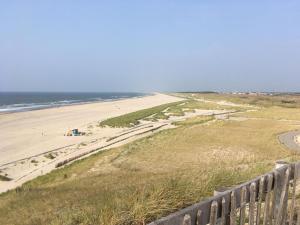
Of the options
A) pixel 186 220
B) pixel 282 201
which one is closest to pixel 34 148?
pixel 282 201

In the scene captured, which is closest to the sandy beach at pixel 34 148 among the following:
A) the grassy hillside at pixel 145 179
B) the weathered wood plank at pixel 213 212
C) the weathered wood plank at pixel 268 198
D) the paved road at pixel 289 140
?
the grassy hillside at pixel 145 179

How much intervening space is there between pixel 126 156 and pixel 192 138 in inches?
334

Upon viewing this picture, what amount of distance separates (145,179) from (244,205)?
882 cm

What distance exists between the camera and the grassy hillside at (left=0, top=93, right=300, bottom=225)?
23.3ft

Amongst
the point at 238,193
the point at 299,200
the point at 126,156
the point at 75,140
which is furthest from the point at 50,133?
the point at 238,193

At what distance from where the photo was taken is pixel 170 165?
1972 centimetres

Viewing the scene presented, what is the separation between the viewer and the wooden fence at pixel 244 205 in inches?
160

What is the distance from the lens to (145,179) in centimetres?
1360

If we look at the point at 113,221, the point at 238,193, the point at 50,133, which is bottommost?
the point at 50,133

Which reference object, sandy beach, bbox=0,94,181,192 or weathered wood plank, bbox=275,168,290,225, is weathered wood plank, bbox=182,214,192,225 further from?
sandy beach, bbox=0,94,181,192

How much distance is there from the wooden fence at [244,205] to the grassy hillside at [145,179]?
162 cm

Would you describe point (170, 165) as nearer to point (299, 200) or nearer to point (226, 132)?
point (299, 200)

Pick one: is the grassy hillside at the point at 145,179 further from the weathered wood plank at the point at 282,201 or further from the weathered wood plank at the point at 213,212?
the weathered wood plank at the point at 213,212

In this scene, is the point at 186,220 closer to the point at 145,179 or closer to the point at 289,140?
the point at 145,179
